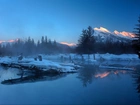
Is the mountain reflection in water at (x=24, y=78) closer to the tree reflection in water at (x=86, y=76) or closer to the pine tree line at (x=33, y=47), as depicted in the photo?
the tree reflection in water at (x=86, y=76)

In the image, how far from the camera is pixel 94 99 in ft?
28.4

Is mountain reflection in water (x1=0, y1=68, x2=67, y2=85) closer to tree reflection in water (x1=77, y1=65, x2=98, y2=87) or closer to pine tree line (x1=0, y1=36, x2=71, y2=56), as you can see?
tree reflection in water (x1=77, y1=65, x2=98, y2=87)

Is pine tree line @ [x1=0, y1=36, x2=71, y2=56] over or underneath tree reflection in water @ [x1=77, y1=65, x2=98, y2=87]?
over

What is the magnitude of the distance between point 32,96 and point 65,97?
5.60 ft

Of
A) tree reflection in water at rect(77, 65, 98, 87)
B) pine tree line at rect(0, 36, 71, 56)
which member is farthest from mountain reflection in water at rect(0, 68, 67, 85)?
pine tree line at rect(0, 36, 71, 56)

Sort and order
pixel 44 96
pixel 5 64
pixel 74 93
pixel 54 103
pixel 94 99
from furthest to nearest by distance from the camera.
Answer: pixel 5 64, pixel 74 93, pixel 44 96, pixel 94 99, pixel 54 103

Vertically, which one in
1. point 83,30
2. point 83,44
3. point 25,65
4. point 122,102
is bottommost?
point 122,102

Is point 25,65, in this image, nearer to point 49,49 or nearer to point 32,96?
point 32,96

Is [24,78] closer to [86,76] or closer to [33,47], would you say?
[86,76]

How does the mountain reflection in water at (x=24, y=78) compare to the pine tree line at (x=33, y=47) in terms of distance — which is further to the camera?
the pine tree line at (x=33, y=47)

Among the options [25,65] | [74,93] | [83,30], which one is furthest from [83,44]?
[74,93]

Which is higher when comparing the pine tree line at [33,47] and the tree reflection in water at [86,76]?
the pine tree line at [33,47]

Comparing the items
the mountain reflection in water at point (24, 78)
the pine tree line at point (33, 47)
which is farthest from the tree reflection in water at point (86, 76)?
the pine tree line at point (33, 47)

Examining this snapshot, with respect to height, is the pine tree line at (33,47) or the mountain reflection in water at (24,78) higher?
the pine tree line at (33,47)
